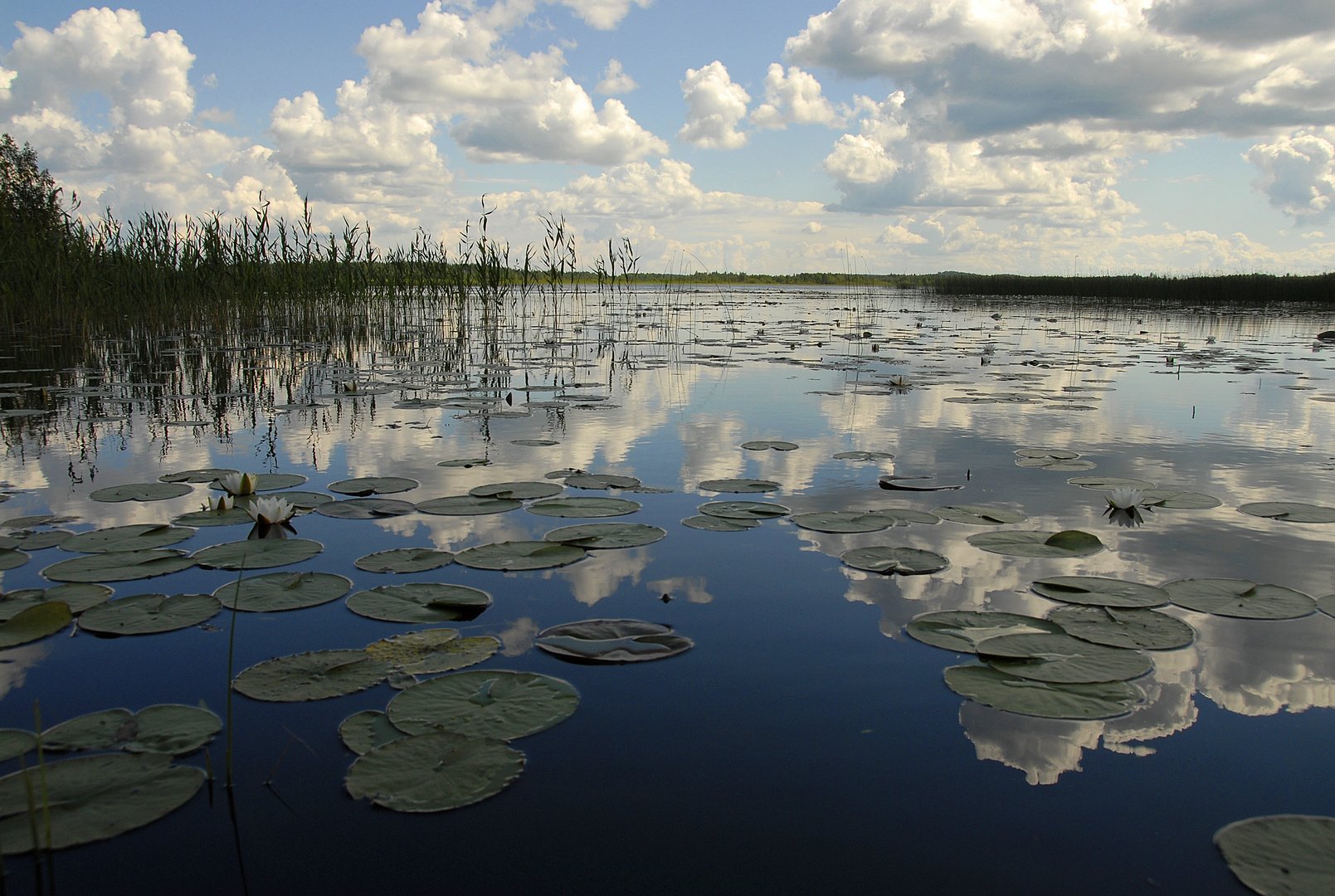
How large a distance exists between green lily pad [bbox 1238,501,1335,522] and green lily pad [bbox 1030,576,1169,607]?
1297 mm

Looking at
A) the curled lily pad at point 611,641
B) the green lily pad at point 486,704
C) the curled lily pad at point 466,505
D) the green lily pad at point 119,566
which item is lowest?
the green lily pad at point 486,704

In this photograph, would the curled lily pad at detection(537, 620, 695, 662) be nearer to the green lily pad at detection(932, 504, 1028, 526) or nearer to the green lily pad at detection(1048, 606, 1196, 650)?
the green lily pad at detection(1048, 606, 1196, 650)

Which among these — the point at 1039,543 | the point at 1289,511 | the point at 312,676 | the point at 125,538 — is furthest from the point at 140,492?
the point at 1289,511

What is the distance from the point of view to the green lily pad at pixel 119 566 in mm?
2373

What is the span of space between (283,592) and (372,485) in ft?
4.13

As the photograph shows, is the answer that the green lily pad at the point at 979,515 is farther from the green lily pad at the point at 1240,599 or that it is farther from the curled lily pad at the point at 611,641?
the curled lily pad at the point at 611,641

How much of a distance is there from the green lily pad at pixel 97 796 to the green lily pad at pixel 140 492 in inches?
86.1

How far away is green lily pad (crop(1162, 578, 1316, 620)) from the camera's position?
2207 mm

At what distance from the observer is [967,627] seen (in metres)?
2.13

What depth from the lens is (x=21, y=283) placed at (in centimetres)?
1035

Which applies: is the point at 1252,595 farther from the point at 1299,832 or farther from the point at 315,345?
the point at 315,345

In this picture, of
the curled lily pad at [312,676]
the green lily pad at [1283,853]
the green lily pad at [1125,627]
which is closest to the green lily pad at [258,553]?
the curled lily pad at [312,676]

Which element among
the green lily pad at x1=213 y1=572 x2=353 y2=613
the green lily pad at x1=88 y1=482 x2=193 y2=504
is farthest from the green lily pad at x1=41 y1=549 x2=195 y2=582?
the green lily pad at x1=88 y1=482 x2=193 y2=504

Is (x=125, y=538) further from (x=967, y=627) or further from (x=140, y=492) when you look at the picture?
(x=967, y=627)
